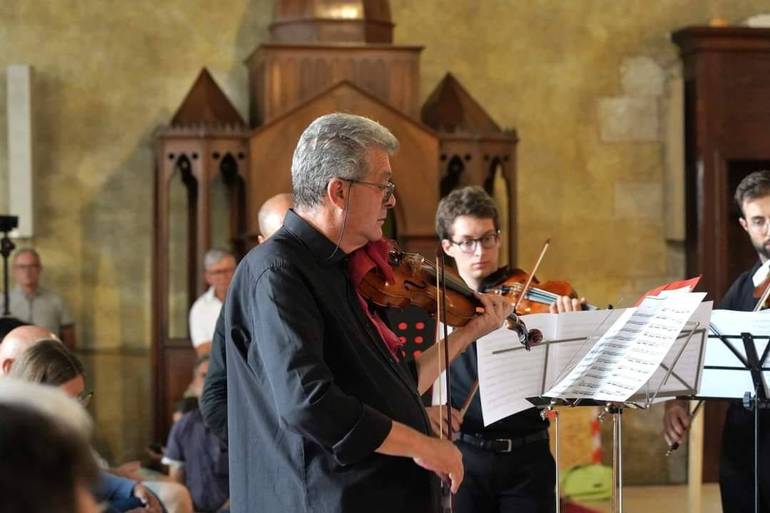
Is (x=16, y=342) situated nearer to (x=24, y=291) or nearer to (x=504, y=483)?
(x=504, y=483)

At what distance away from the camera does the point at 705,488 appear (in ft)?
26.5

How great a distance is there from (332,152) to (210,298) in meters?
4.65

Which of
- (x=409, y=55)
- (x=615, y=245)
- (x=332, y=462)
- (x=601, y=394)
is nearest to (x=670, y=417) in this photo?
(x=601, y=394)

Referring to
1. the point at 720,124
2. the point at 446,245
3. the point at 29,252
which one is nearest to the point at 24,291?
the point at 29,252

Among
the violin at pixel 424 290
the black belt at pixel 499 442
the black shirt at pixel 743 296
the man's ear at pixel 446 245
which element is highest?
the man's ear at pixel 446 245

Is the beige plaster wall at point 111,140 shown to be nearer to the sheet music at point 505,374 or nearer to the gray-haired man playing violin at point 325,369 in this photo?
the sheet music at point 505,374

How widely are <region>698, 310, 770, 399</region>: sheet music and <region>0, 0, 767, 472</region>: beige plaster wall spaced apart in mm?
4705

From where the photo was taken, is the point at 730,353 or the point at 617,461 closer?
the point at 617,461

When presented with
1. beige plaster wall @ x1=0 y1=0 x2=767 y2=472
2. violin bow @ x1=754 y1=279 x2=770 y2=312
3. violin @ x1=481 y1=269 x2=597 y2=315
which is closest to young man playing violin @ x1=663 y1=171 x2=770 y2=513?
violin bow @ x1=754 y1=279 x2=770 y2=312

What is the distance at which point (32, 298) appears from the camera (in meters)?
7.45

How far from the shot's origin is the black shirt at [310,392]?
2459 millimetres

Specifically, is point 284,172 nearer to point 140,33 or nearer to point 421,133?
point 421,133

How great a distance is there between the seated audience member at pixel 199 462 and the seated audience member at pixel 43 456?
4347 millimetres

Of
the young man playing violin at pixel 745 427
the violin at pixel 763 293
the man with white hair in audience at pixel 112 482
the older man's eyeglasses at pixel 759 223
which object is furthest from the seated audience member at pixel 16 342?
the older man's eyeglasses at pixel 759 223
